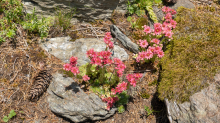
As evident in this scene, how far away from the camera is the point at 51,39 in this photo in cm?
445

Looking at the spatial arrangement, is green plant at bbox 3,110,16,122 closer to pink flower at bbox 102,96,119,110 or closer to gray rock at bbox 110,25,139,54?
pink flower at bbox 102,96,119,110

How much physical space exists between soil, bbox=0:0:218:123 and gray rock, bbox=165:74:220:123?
0.52 metres

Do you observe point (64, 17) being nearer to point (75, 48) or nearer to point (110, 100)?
point (75, 48)

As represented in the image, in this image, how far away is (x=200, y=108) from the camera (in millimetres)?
2975

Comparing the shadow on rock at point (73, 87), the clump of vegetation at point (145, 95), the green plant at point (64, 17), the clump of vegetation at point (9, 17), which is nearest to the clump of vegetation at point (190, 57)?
the clump of vegetation at point (145, 95)

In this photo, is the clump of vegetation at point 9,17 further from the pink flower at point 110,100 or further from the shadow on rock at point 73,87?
the pink flower at point 110,100

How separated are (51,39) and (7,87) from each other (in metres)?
1.69

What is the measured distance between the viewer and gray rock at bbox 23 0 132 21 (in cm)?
464

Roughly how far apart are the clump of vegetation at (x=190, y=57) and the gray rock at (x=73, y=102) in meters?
1.48

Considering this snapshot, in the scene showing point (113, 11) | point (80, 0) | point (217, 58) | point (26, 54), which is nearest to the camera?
Answer: point (217, 58)

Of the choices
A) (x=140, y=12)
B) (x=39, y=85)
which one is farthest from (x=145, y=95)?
(x=140, y=12)

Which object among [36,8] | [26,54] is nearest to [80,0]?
[36,8]

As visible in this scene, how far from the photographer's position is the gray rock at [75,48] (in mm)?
4215

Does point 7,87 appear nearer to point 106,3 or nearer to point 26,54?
point 26,54
